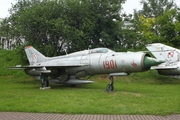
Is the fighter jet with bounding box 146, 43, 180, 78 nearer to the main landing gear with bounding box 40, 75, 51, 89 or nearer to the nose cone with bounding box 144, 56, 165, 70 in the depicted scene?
the nose cone with bounding box 144, 56, 165, 70

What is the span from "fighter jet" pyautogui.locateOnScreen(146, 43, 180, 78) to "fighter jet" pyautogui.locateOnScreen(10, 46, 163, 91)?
6942 mm

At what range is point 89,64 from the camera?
15.2 metres

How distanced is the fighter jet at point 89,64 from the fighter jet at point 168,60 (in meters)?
6.94

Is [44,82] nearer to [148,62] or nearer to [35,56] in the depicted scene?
[35,56]

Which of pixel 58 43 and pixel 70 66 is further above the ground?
pixel 58 43

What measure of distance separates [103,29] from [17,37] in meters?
9.37

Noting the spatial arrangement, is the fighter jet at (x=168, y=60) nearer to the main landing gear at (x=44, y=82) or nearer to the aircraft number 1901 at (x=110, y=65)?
the aircraft number 1901 at (x=110, y=65)

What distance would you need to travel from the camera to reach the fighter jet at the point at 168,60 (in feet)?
64.6

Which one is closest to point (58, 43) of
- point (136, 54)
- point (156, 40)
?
point (136, 54)

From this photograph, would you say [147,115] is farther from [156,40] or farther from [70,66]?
[156,40]

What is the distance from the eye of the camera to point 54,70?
17234 mm

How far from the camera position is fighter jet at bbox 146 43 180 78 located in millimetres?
19703

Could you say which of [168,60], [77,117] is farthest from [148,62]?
[168,60]

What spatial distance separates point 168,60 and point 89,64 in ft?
29.5
